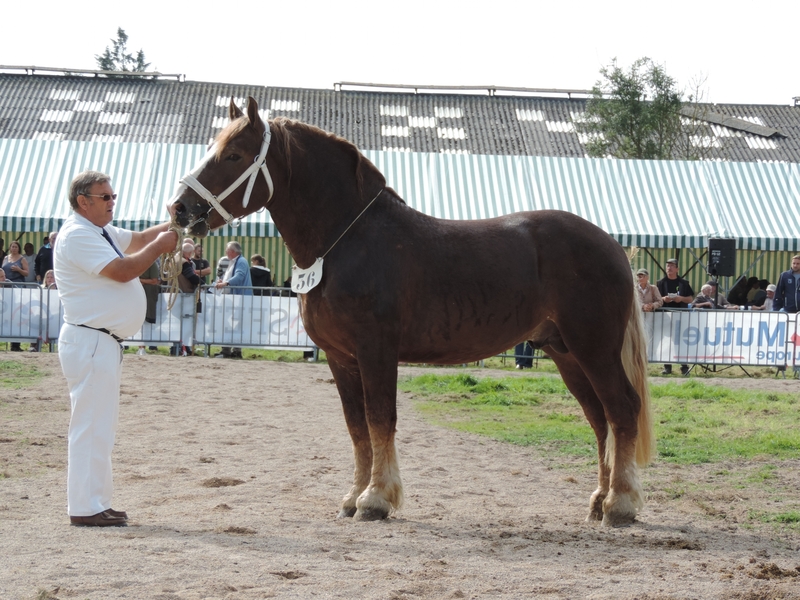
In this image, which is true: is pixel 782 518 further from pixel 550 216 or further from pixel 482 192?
pixel 482 192

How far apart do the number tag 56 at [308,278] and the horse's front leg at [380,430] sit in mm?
500

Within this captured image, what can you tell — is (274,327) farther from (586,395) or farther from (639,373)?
(639,373)

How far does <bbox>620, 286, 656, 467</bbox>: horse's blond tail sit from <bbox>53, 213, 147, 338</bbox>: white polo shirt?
3.05 m

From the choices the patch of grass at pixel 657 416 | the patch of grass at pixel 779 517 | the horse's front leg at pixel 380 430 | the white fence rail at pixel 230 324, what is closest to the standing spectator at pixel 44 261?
the white fence rail at pixel 230 324

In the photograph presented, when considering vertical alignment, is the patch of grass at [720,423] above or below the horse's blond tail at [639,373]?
below

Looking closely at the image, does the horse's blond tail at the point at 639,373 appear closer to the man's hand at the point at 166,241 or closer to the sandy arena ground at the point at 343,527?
the sandy arena ground at the point at 343,527

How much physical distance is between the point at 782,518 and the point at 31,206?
634 inches

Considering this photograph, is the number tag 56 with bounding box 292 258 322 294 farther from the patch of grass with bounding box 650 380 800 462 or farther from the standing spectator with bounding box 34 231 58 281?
the standing spectator with bounding box 34 231 58 281

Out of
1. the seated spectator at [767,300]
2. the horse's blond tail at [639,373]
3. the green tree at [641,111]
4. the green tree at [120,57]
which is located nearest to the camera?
the horse's blond tail at [639,373]

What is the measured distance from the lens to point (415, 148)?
3222 centimetres

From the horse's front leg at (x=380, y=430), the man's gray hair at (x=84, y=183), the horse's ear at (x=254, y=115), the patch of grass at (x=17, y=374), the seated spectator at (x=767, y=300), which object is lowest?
the patch of grass at (x=17, y=374)

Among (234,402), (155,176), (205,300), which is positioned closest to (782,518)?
(234,402)

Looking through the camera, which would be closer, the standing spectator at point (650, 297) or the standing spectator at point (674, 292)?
the standing spectator at point (650, 297)

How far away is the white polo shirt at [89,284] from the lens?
497cm
